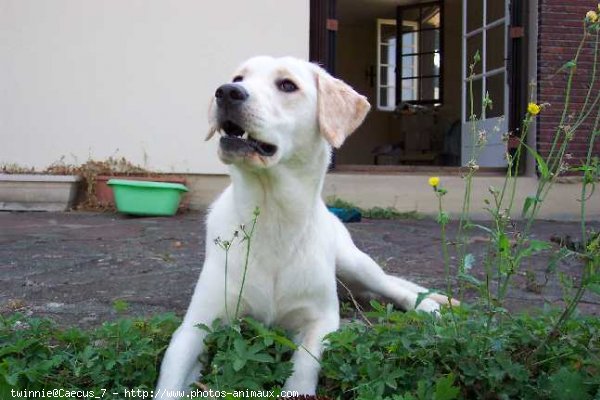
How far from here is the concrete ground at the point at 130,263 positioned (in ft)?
8.89

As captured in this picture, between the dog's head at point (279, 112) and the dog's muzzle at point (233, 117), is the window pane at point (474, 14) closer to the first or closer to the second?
the dog's head at point (279, 112)

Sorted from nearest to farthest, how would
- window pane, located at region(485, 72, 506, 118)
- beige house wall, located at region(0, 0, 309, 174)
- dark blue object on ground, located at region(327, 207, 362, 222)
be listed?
1. dark blue object on ground, located at region(327, 207, 362, 222)
2. beige house wall, located at region(0, 0, 309, 174)
3. window pane, located at region(485, 72, 506, 118)

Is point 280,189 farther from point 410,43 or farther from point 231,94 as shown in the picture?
point 410,43

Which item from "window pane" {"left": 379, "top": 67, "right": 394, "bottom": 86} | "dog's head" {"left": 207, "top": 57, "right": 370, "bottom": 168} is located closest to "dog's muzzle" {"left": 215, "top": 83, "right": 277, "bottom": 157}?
"dog's head" {"left": 207, "top": 57, "right": 370, "bottom": 168}

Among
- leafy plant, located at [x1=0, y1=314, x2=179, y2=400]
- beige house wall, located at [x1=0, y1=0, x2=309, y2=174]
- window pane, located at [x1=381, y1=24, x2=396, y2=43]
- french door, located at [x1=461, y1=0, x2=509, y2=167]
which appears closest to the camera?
leafy plant, located at [x1=0, y1=314, x2=179, y2=400]

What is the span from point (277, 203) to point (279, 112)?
31 centimetres

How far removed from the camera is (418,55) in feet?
41.4

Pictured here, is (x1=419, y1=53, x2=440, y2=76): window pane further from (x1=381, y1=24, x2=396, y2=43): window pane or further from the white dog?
the white dog

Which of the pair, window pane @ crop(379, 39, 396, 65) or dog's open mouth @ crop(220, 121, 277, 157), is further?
window pane @ crop(379, 39, 396, 65)

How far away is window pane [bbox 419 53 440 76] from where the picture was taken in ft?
40.9

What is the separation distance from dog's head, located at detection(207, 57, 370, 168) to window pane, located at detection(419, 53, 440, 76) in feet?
34.5

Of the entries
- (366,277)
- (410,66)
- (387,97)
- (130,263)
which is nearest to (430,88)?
(410,66)

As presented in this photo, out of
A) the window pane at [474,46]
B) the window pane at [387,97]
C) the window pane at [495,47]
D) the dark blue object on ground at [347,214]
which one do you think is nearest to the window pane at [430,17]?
the window pane at [387,97]

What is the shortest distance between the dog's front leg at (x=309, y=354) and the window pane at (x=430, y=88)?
10.9 meters
